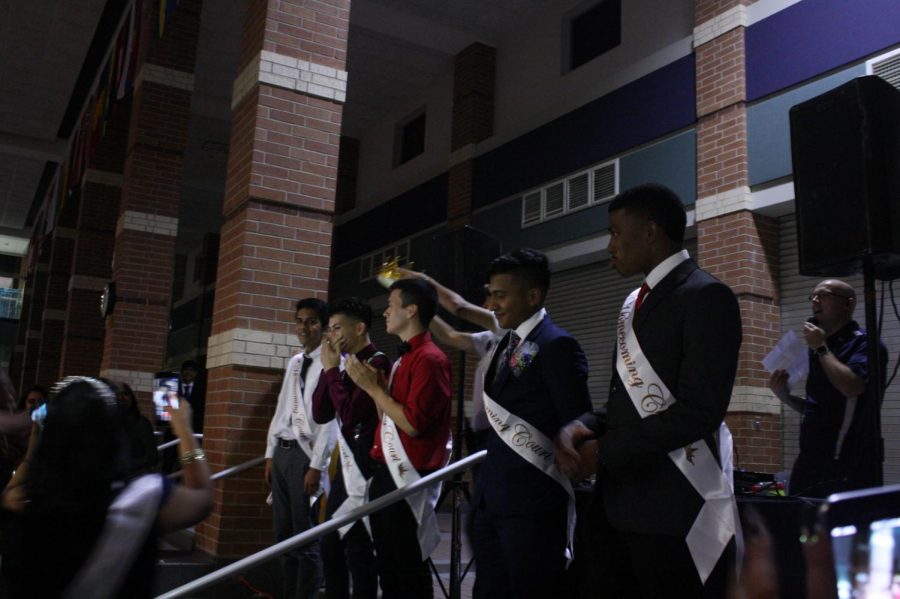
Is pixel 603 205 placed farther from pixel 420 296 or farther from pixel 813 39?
pixel 420 296

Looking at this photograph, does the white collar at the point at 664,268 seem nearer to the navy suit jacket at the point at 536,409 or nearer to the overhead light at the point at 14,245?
the navy suit jacket at the point at 536,409

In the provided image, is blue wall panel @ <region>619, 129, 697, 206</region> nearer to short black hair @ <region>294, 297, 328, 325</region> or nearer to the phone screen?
short black hair @ <region>294, 297, 328, 325</region>

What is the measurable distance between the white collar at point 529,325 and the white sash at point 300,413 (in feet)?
6.58

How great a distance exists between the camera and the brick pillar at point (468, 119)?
1359cm

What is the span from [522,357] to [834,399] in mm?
1905

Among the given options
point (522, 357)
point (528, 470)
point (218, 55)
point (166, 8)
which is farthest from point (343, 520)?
point (218, 55)

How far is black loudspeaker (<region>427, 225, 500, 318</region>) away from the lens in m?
6.32

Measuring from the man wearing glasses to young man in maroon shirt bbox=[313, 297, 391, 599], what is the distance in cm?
209

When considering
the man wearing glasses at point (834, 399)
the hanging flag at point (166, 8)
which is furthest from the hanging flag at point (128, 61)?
the man wearing glasses at point (834, 399)

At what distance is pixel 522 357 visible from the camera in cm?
315

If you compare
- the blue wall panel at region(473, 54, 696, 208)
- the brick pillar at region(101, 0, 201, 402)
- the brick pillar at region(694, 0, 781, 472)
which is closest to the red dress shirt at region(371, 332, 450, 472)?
the brick pillar at region(694, 0, 781, 472)

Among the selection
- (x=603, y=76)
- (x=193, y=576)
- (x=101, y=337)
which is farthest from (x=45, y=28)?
(x=193, y=576)

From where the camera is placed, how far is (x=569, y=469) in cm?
256

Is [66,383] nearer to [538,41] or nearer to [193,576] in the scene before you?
[193,576]
